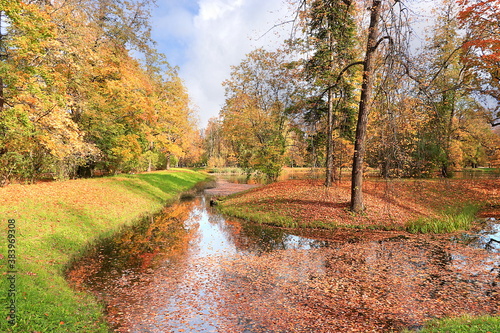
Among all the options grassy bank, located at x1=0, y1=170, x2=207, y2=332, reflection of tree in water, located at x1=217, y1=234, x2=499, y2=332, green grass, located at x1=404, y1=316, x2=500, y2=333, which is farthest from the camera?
reflection of tree in water, located at x1=217, y1=234, x2=499, y2=332

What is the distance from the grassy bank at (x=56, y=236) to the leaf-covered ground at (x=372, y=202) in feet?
25.6

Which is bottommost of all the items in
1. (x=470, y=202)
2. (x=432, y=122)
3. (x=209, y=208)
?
(x=209, y=208)

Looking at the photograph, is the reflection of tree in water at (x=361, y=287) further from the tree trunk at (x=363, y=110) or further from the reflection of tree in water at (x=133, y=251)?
the tree trunk at (x=363, y=110)

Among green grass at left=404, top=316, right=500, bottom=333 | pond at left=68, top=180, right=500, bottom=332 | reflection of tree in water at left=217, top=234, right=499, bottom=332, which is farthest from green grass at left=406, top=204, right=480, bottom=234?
green grass at left=404, top=316, right=500, bottom=333

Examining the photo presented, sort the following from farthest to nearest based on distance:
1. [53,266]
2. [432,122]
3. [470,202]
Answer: [470,202] < [53,266] < [432,122]

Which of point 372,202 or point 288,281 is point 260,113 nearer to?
point 372,202

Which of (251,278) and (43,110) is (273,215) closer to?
(251,278)

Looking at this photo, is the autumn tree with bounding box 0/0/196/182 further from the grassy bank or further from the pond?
the pond

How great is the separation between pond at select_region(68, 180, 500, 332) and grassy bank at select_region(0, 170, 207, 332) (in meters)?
0.64

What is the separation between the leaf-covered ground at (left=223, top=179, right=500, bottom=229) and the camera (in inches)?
554

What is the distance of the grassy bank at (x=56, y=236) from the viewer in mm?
5199

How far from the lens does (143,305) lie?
6.23 m

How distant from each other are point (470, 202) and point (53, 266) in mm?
22920

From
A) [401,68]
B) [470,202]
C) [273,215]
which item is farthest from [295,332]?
[470,202]
